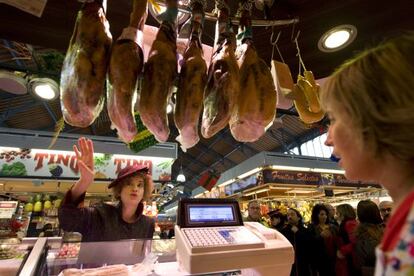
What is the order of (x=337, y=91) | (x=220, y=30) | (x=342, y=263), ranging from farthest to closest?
1. (x=342, y=263)
2. (x=220, y=30)
3. (x=337, y=91)

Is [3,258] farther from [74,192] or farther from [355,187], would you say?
Answer: [355,187]

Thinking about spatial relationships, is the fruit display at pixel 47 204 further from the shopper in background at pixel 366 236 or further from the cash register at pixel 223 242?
the cash register at pixel 223 242

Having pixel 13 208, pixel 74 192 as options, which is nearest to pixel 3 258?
pixel 74 192

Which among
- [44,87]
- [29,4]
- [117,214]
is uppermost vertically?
[44,87]

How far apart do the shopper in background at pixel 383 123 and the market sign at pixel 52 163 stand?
15.2ft

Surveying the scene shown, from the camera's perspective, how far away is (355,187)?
865cm

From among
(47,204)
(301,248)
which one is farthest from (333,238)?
(47,204)

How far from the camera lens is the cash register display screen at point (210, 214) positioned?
3.24ft

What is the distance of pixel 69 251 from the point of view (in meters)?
1.12

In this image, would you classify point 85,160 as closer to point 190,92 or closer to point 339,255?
point 190,92

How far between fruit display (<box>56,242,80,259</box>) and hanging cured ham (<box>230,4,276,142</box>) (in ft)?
2.74

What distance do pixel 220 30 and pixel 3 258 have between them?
1.36 m

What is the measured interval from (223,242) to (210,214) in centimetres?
Result: 15

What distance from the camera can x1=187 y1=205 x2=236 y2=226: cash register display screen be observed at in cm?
99
